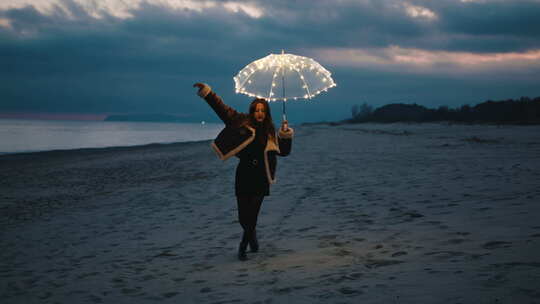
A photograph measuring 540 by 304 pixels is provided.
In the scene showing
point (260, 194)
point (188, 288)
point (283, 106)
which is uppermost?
point (283, 106)

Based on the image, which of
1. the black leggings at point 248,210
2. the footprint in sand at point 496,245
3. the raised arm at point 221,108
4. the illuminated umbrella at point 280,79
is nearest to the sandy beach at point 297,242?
the footprint in sand at point 496,245

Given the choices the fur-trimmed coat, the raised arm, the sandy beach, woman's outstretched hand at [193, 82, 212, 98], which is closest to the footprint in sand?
the sandy beach

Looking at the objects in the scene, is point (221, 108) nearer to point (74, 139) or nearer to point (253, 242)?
point (253, 242)

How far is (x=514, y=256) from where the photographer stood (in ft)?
14.6

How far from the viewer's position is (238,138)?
212 inches

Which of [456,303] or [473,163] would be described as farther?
[473,163]

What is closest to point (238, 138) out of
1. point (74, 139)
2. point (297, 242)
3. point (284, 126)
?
point (284, 126)

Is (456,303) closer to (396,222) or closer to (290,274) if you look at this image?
(290,274)

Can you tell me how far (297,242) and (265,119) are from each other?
6.53ft

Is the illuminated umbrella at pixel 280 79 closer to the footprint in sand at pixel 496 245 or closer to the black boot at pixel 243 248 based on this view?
the black boot at pixel 243 248

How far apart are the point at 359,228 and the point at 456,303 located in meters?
3.34

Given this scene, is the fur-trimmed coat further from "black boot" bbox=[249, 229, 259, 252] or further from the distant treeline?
the distant treeline

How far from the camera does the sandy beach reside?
167 inches

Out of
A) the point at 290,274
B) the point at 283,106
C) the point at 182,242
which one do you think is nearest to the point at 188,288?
the point at 290,274
